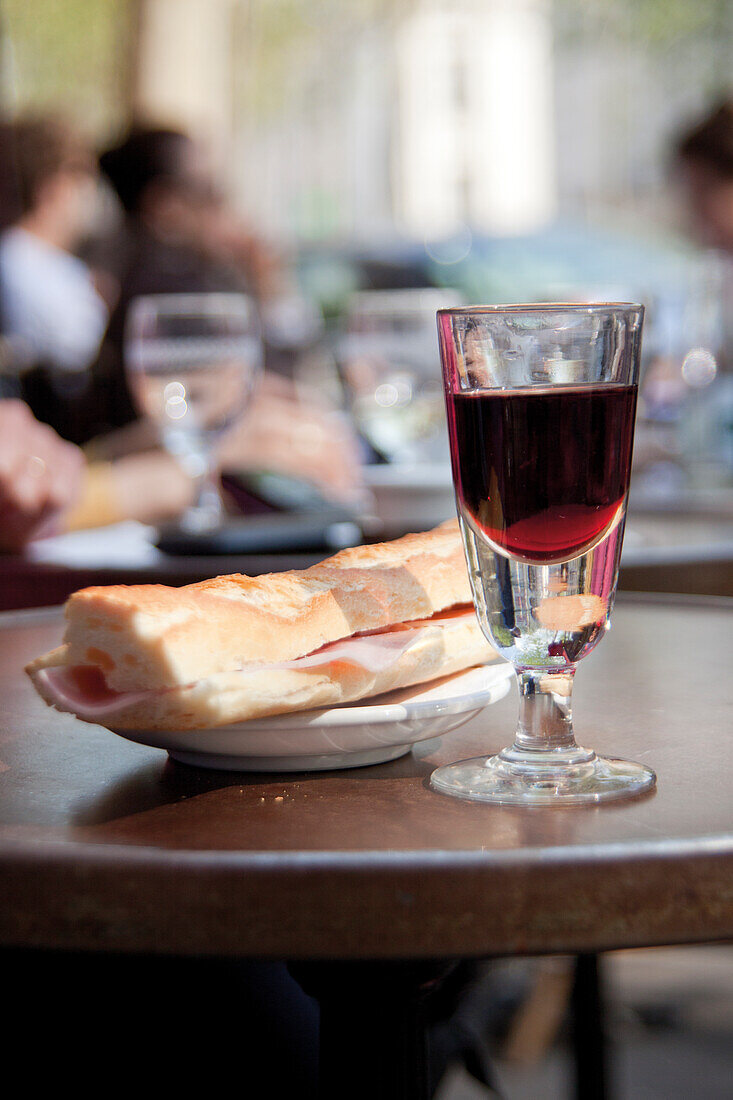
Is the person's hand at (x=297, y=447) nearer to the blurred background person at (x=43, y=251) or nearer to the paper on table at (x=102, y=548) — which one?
the paper on table at (x=102, y=548)

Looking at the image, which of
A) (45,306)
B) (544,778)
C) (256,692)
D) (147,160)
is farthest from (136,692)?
(45,306)

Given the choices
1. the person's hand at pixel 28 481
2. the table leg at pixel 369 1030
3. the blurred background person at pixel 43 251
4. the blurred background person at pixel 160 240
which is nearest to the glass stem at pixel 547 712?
the table leg at pixel 369 1030

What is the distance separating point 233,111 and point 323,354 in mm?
4696

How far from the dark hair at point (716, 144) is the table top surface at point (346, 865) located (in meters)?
4.28

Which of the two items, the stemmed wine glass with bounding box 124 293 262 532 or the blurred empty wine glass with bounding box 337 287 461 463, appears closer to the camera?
the stemmed wine glass with bounding box 124 293 262 532

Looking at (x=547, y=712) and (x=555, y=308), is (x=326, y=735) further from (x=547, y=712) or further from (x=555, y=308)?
(x=555, y=308)

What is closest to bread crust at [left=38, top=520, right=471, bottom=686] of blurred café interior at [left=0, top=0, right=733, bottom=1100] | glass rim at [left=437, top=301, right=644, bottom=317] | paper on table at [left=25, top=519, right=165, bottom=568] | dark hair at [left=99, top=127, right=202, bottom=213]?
glass rim at [left=437, top=301, right=644, bottom=317]

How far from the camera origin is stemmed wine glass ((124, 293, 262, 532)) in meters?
1.39

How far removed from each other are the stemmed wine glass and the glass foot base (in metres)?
0.88

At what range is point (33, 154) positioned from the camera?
14.3ft

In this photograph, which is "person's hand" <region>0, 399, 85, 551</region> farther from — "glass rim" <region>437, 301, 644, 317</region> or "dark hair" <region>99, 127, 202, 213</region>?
"dark hair" <region>99, 127, 202, 213</region>

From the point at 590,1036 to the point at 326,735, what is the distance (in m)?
0.87

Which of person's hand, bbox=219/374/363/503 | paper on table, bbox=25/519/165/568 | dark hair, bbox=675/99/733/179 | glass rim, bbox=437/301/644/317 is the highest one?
dark hair, bbox=675/99/733/179

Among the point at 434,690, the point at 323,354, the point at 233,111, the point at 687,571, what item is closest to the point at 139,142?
the point at 323,354
